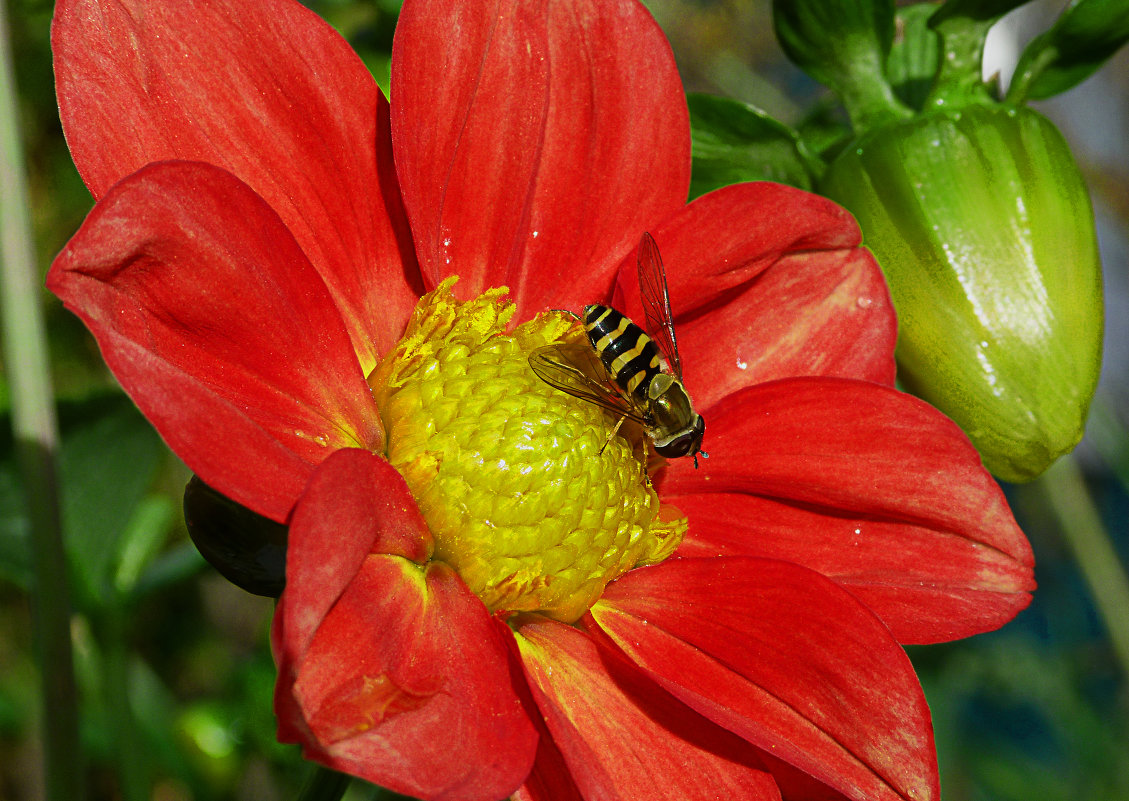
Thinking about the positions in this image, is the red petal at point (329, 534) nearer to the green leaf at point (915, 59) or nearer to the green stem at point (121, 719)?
the green stem at point (121, 719)

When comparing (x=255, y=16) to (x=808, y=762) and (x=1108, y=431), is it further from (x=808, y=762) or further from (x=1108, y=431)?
(x=1108, y=431)

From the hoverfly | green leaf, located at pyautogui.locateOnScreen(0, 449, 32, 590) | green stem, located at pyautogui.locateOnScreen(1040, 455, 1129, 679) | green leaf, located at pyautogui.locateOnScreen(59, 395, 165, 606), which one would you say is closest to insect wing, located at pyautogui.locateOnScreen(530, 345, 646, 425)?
the hoverfly

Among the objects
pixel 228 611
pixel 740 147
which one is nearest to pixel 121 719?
pixel 740 147

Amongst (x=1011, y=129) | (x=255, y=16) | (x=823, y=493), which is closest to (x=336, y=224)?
(x=255, y=16)

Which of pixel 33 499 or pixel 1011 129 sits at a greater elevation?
pixel 1011 129

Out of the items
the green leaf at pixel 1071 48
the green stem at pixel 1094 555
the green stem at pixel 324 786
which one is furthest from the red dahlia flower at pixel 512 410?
the green stem at pixel 1094 555

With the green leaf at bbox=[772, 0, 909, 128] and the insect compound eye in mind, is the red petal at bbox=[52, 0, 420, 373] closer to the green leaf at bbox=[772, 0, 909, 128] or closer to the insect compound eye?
the insect compound eye

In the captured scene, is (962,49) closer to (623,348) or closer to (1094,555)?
(623,348)
